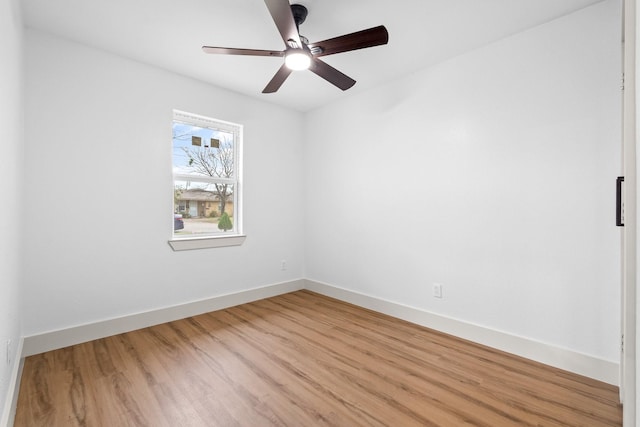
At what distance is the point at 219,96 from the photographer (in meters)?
3.48

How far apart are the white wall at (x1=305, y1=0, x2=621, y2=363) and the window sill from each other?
1.44m

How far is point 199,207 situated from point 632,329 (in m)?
3.55

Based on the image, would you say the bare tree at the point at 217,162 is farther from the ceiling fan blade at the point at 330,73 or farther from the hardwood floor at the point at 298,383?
the ceiling fan blade at the point at 330,73

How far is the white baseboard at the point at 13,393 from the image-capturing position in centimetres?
154

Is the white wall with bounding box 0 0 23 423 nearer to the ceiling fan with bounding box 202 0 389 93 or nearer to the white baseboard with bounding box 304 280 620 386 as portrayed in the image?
the ceiling fan with bounding box 202 0 389 93

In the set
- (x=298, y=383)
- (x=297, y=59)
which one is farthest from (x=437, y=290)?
(x=297, y=59)

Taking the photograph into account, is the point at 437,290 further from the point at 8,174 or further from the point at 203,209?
the point at 8,174

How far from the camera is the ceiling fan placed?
1.76m

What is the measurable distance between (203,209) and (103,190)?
1.02 meters

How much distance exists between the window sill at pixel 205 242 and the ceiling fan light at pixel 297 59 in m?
2.06

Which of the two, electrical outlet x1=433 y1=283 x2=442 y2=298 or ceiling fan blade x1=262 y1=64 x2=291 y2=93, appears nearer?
ceiling fan blade x1=262 y1=64 x2=291 y2=93

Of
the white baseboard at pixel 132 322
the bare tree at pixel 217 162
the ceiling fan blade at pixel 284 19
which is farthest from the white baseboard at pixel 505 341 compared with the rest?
the ceiling fan blade at pixel 284 19

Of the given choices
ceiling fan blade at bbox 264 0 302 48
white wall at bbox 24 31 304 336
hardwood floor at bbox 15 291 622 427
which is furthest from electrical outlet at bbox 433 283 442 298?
ceiling fan blade at bbox 264 0 302 48

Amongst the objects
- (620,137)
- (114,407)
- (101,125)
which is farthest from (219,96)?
(620,137)
